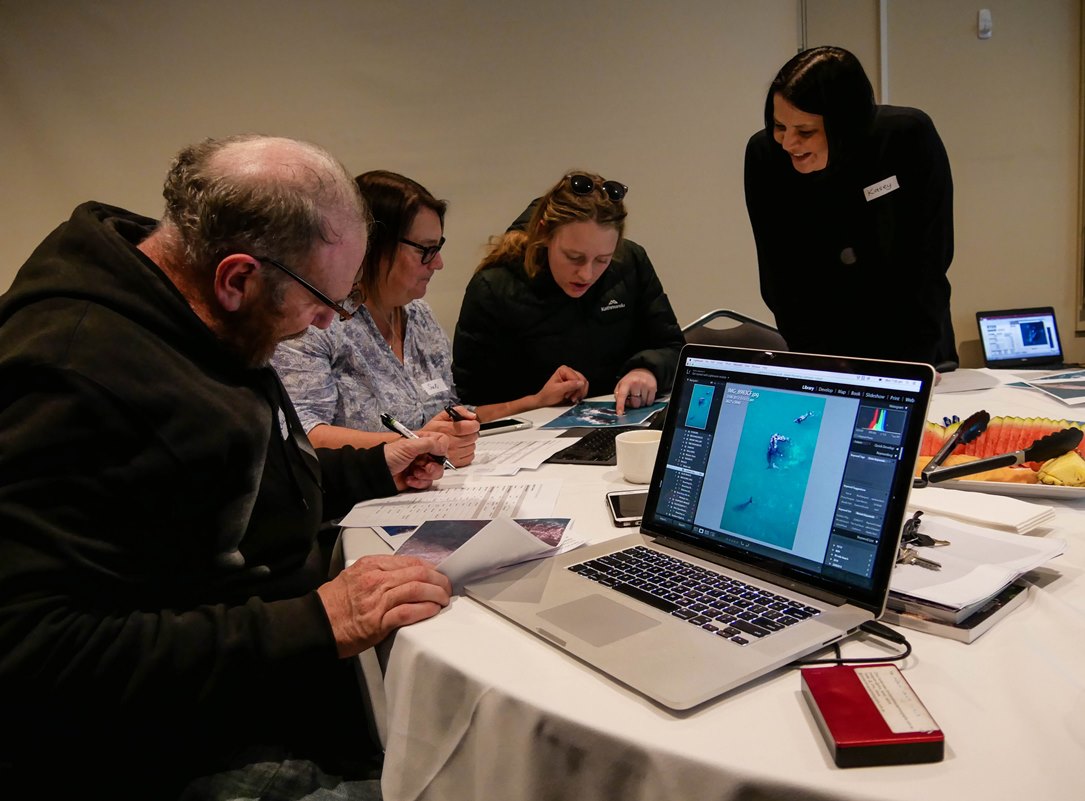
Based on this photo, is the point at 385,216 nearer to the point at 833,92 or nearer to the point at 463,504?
the point at 463,504

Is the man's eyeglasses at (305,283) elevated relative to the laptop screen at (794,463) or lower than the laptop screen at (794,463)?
elevated

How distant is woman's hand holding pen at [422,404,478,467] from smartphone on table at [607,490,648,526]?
15.0 inches

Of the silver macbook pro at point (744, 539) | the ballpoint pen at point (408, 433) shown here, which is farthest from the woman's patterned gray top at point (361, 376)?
the silver macbook pro at point (744, 539)

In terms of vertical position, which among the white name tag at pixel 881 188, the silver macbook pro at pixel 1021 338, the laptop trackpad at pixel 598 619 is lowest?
the silver macbook pro at pixel 1021 338

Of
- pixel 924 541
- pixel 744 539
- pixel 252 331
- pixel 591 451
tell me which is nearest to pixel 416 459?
pixel 591 451

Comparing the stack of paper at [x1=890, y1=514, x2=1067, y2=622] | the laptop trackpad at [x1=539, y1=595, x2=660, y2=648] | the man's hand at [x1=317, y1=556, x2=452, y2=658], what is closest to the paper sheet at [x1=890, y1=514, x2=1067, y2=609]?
the stack of paper at [x1=890, y1=514, x2=1067, y2=622]

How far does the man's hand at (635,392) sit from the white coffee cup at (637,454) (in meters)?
0.60

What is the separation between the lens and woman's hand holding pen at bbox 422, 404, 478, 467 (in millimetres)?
1532

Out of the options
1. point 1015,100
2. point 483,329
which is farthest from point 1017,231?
point 483,329

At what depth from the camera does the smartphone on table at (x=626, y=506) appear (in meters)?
1.14

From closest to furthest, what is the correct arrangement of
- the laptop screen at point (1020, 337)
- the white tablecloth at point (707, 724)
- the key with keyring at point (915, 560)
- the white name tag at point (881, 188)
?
the white tablecloth at point (707, 724) → the key with keyring at point (915, 560) → the white name tag at point (881, 188) → the laptop screen at point (1020, 337)

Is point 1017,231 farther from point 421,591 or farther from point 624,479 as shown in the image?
point 421,591

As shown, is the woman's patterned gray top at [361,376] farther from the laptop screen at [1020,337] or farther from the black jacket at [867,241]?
the laptop screen at [1020,337]

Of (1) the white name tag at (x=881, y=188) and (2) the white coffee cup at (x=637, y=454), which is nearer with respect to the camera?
(2) the white coffee cup at (x=637, y=454)
